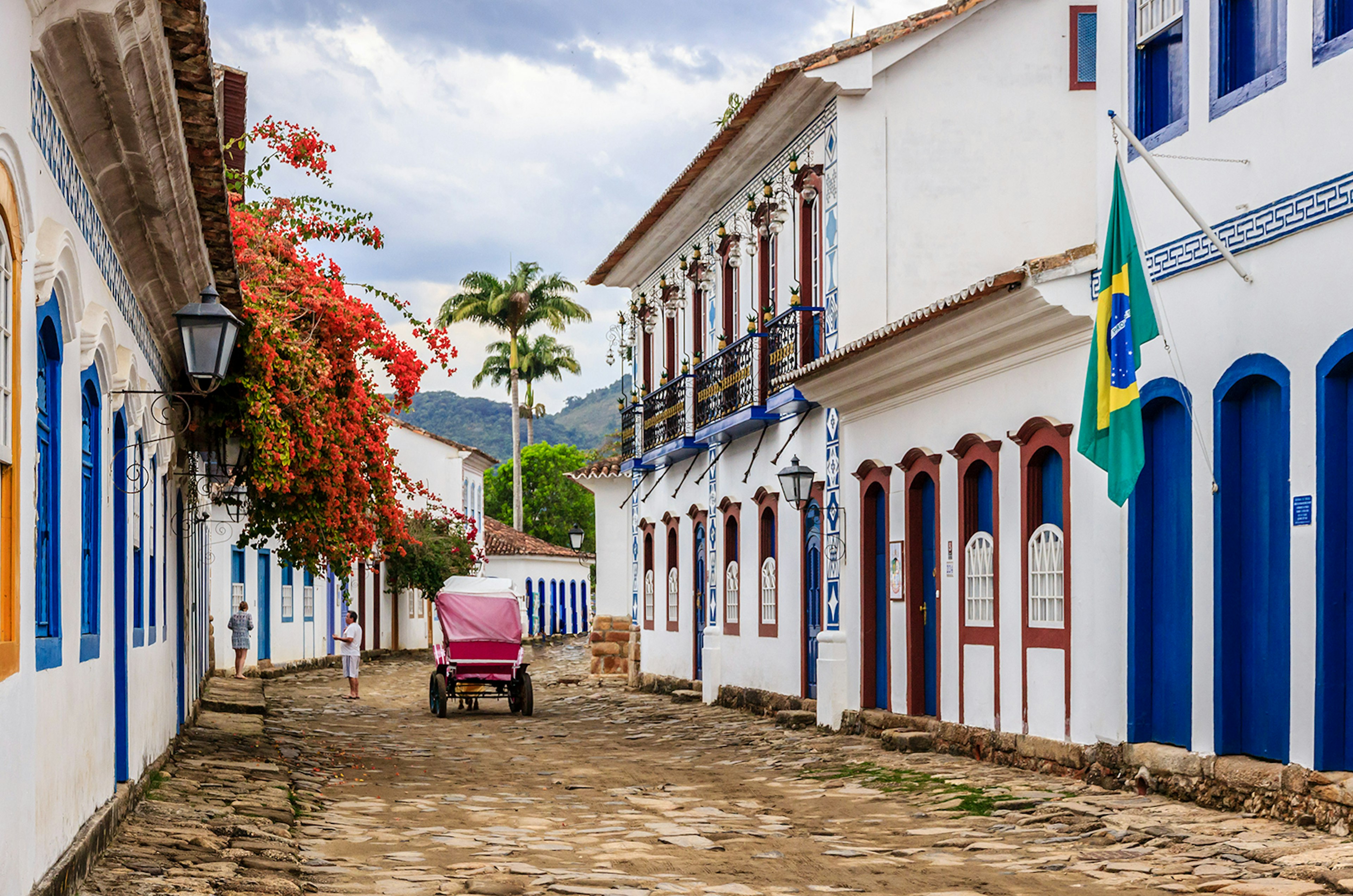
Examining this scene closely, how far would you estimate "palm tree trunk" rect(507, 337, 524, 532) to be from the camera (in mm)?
55531

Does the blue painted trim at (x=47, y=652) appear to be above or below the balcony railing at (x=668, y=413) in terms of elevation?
below

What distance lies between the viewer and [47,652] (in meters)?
6.79

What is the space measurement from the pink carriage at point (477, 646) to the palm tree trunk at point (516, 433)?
34.3m

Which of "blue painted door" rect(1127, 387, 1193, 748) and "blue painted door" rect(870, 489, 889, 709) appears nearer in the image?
"blue painted door" rect(1127, 387, 1193, 748)

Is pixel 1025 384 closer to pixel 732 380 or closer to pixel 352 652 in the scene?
pixel 732 380

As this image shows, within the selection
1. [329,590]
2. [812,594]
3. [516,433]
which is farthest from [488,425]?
[812,594]

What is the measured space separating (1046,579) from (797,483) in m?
5.14

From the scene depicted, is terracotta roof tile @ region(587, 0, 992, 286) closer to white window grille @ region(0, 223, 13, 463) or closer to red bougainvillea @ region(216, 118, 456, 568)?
red bougainvillea @ region(216, 118, 456, 568)

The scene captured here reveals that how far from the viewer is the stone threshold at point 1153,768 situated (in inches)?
338

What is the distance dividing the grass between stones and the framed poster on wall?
230 centimetres

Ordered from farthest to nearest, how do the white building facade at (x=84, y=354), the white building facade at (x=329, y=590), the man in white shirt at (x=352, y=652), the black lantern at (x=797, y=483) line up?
the white building facade at (x=329, y=590) → the man in white shirt at (x=352, y=652) → the black lantern at (x=797, y=483) → the white building facade at (x=84, y=354)

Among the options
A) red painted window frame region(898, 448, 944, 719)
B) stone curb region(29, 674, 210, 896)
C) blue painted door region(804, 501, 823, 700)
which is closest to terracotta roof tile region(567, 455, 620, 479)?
blue painted door region(804, 501, 823, 700)

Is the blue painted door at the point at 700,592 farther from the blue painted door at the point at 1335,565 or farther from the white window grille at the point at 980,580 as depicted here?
the blue painted door at the point at 1335,565

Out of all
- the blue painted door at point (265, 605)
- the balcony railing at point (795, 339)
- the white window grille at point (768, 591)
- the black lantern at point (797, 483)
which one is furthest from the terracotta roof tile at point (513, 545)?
the black lantern at point (797, 483)
